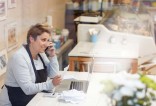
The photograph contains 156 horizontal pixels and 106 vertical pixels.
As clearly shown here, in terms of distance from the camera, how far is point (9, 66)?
2279mm

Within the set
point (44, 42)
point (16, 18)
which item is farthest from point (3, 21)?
point (44, 42)

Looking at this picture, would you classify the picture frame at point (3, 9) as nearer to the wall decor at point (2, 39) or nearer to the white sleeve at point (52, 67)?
the wall decor at point (2, 39)

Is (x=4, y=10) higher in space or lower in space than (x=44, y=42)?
higher

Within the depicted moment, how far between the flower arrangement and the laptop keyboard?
97cm

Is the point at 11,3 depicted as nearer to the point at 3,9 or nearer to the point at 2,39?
the point at 3,9

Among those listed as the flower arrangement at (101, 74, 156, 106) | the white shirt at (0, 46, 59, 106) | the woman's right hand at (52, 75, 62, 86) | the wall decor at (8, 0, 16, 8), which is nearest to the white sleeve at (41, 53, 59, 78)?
the white shirt at (0, 46, 59, 106)

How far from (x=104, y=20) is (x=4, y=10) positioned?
1324 millimetres

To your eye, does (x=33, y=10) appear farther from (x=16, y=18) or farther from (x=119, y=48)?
(x=119, y=48)

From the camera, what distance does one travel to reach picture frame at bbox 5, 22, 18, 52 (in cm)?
306

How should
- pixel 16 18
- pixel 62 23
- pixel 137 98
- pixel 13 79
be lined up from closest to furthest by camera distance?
1. pixel 137 98
2. pixel 13 79
3. pixel 16 18
4. pixel 62 23

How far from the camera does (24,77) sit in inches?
86.5

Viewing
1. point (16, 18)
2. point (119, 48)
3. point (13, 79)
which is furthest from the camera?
point (119, 48)

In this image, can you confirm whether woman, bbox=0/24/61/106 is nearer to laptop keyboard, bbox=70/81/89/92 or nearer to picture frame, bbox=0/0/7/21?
laptop keyboard, bbox=70/81/89/92

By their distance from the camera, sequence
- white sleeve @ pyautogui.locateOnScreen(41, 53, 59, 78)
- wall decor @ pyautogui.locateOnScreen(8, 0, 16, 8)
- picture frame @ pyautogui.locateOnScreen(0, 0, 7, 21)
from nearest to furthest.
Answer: white sleeve @ pyautogui.locateOnScreen(41, 53, 59, 78)
picture frame @ pyautogui.locateOnScreen(0, 0, 7, 21)
wall decor @ pyautogui.locateOnScreen(8, 0, 16, 8)
